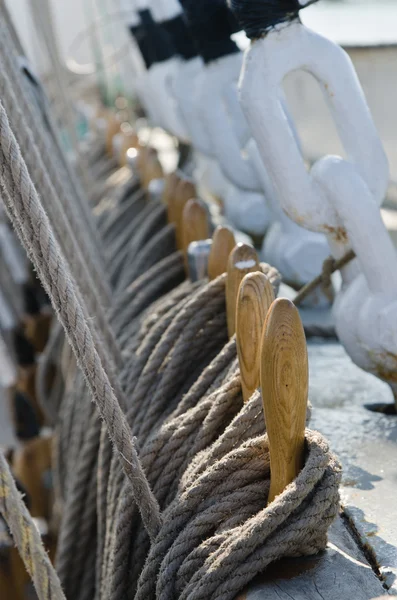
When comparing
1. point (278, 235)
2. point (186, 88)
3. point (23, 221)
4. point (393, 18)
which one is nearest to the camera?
point (23, 221)

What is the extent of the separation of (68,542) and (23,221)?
865 mm

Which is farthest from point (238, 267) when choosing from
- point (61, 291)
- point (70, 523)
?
point (70, 523)

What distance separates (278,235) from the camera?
2.23 meters

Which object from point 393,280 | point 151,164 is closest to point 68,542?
point 393,280

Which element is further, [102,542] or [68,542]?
[68,542]

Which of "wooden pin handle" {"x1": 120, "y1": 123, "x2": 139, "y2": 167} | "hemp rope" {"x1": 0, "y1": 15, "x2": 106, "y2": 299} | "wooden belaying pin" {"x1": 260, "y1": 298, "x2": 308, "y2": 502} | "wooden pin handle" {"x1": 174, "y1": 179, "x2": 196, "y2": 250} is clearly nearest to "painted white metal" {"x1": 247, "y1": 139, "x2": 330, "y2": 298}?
"wooden pin handle" {"x1": 174, "y1": 179, "x2": 196, "y2": 250}

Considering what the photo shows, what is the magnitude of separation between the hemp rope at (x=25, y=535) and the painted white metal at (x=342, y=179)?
25.6 inches

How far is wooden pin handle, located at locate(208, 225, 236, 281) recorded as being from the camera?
1596 millimetres

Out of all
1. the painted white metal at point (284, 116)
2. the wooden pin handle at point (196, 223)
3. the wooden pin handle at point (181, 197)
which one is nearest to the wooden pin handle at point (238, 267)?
the painted white metal at point (284, 116)

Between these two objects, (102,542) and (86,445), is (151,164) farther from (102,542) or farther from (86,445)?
(102,542)

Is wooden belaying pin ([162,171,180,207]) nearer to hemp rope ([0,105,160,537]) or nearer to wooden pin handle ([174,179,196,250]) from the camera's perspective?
wooden pin handle ([174,179,196,250])

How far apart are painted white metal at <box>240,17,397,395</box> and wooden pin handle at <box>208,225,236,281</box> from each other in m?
0.13

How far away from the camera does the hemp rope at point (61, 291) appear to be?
109 centimetres

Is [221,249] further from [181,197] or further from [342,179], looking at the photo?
[181,197]
